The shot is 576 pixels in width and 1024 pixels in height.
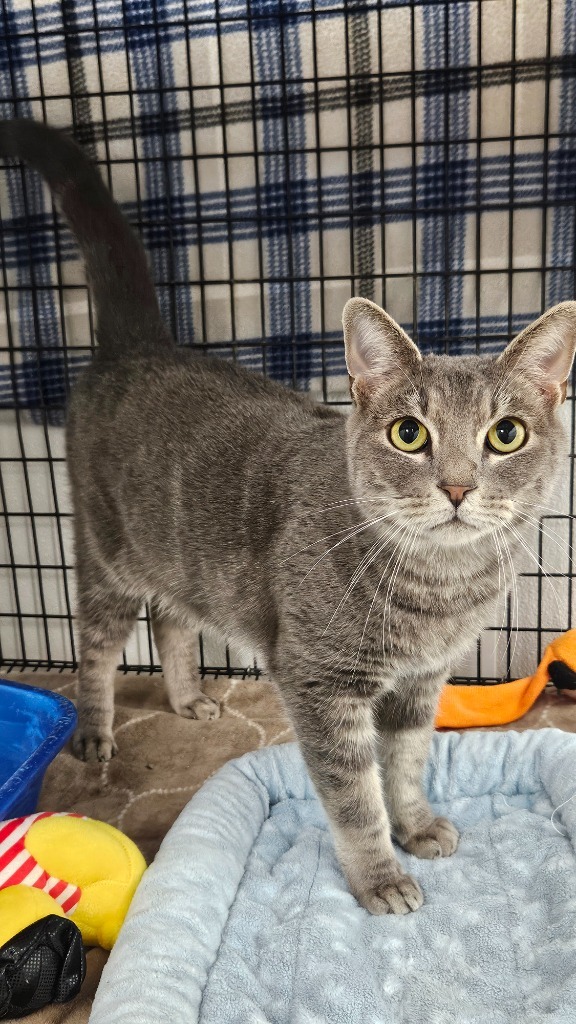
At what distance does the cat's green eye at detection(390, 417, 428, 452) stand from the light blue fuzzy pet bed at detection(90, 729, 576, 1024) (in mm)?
640

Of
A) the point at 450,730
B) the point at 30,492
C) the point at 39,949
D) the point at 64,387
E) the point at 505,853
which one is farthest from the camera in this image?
the point at 30,492

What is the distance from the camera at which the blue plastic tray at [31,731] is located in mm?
1305

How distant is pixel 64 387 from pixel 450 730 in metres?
1.15

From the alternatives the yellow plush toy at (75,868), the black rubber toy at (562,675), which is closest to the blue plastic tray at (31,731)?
the yellow plush toy at (75,868)

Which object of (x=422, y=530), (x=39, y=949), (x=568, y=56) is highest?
(x=568, y=56)

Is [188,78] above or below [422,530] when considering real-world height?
above

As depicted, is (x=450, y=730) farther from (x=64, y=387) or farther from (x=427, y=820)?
(x=64, y=387)

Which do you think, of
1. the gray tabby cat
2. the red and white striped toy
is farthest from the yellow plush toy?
the gray tabby cat

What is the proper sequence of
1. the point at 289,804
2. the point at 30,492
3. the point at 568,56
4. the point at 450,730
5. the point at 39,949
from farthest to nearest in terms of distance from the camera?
1. the point at 30,492
2. the point at 450,730
3. the point at 568,56
4. the point at 289,804
5. the point at 39,949

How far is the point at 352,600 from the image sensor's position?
115 centimetres

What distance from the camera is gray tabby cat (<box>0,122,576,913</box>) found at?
1.06m

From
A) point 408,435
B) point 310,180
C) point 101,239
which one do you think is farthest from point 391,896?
point 310,180

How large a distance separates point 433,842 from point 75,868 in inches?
21.4

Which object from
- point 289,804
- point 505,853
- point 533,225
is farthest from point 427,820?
point 533,225
